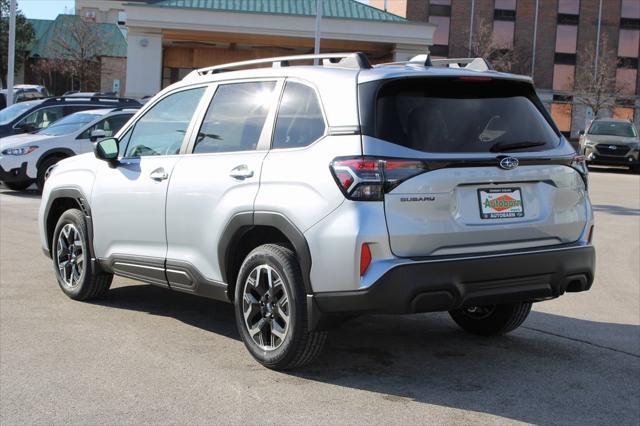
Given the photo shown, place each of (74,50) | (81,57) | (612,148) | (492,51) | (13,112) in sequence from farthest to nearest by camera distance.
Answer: (492,51) < (74,50) < (81,57) < (612,148) < (13,112)

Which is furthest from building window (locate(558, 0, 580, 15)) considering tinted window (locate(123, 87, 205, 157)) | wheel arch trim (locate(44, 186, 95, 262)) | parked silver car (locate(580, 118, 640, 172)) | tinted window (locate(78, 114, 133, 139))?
tinted window (locate(123, 87, 205, 157))

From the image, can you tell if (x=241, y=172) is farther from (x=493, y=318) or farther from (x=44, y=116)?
(x=44, y=116)

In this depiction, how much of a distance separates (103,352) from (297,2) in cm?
3149

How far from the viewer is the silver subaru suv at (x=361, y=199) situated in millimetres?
4633

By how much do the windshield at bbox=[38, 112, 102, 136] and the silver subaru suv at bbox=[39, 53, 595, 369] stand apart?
10.9 m

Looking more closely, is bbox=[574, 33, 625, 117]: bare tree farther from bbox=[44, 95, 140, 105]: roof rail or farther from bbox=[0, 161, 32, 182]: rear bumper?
bbox=[0, 161, 32, 182]: rear bumper

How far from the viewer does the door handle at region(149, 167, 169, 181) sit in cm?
→ 602

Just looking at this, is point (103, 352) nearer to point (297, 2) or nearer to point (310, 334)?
point (310, 334)

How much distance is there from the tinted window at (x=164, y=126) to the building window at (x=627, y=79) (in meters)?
61.9

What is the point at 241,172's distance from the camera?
536 centimetres

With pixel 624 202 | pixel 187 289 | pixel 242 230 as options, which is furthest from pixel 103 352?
pixel 624 202

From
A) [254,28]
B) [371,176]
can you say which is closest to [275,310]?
[371,176]

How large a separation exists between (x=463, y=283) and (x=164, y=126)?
2814 mm

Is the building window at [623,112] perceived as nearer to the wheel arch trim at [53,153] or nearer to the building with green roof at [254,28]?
the building with green roof at [254,28]
